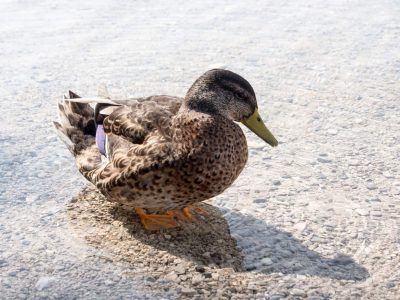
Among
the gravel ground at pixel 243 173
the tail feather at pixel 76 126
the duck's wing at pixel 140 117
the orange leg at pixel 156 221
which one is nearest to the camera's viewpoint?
the gravel ground at pixel 243 173

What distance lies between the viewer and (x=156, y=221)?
387cm

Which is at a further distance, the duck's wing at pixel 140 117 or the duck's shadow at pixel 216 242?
the duck's wing at pixel 140 117

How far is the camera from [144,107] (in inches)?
150

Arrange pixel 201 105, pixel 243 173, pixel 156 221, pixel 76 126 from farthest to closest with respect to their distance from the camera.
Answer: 1. pixel 243 173
2. pixel 76 126
3. pixel 156 221
4. pixel 201 105

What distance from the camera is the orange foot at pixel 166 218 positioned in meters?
3.84

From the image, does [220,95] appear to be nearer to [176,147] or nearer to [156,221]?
[176,147]

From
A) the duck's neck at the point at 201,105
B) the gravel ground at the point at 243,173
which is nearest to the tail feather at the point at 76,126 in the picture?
the gravel ground at the point at 243,173

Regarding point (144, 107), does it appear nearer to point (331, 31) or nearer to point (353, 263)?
point (353, 263)

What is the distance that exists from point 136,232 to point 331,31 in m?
4.28

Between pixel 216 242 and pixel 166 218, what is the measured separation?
34 cm

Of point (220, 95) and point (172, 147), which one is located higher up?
point (220, 95)

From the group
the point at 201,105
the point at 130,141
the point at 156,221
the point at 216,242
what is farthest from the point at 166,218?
the point at 201,105

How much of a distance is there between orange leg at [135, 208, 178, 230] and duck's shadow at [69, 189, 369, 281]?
0.12 feet

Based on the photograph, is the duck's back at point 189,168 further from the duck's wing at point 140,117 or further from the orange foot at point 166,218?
the orange foot at point 166,218
